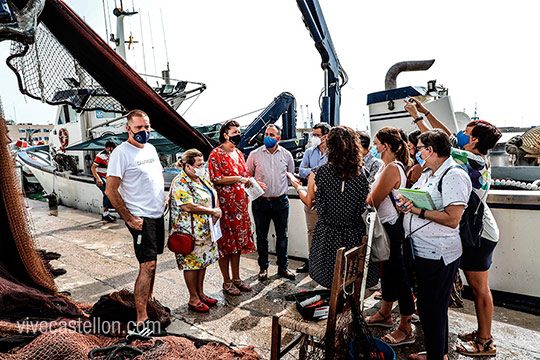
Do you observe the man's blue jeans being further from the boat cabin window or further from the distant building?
the distant building

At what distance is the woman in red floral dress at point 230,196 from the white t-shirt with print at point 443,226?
1.96 m

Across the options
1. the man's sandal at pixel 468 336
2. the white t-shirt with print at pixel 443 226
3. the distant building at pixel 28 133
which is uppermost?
the distant building at pixel 28 133

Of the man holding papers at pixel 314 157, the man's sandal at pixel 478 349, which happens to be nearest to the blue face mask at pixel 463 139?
the man's sandal at pixel 478 349

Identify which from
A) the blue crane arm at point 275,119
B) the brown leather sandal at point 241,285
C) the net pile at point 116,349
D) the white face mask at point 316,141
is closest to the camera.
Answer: the net pile at point 116,349

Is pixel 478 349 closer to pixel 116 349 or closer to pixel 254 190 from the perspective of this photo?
pixel 254 190

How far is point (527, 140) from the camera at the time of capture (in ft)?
20.0

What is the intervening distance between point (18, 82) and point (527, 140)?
7339 millimetres

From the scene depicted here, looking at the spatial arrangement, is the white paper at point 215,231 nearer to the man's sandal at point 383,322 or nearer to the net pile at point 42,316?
the net pile at point 42,316

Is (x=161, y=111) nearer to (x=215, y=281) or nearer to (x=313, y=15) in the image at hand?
(x=215, y=281)

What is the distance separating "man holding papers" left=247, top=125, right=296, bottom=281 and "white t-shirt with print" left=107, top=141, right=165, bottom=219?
133 centimetres

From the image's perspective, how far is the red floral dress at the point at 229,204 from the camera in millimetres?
3797

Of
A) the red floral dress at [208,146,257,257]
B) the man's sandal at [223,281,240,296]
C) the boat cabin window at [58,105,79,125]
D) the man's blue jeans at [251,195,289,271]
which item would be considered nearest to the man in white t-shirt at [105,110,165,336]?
the red floral dress at [208,146,257,257]

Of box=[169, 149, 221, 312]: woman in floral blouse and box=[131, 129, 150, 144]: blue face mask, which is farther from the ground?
box=[131, 129, 150, 144]: blue face mask

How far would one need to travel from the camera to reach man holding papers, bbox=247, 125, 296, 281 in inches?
162
